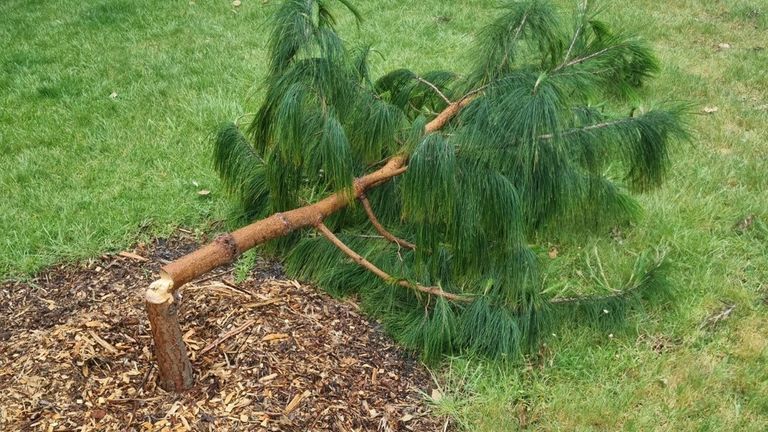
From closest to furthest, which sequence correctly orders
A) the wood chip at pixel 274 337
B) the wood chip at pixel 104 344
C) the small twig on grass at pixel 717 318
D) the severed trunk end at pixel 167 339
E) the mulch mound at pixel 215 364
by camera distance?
the severed trunk end at pixel 167 339 < the mulch mound at pixel 215 364 < the wood chip at pixel 104 344 < the wood chip at pixel 274 337 < the small twig on grass at pixel 717 318

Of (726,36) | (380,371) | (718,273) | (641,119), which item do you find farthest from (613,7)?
(380,371)

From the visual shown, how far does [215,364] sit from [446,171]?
3.65 ft

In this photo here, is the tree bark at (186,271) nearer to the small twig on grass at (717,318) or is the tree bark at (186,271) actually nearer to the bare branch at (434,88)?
the bare branch at (434,88)

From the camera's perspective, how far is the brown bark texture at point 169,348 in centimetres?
Answer: 228

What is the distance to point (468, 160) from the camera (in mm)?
2332

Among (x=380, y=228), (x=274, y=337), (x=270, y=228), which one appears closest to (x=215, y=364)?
(x=274, y=337)

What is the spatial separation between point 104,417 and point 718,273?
9.10 feet

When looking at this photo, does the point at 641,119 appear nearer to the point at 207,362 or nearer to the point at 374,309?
the point at 374,309

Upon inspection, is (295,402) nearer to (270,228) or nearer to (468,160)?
(270,228)

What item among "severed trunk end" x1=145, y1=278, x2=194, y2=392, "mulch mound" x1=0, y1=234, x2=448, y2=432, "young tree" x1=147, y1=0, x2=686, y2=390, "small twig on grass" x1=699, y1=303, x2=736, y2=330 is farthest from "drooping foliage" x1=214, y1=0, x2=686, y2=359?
"severed trunk end" x1=145, y1=278, x2=194, y2=392

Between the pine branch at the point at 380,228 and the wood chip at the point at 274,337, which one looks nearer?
the wood chip at the point at 274,337

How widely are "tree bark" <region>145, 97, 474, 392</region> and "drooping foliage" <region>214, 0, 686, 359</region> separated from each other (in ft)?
0.60

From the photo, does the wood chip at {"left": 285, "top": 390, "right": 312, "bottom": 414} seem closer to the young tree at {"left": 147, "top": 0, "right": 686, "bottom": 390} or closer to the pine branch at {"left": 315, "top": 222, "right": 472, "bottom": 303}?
the young tree at {"left": 147, "top": 0, "right": 686, "bottom": 390}

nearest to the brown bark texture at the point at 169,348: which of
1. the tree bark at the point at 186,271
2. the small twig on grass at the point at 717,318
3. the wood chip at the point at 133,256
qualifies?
the tree bark at the point at 186,271
